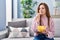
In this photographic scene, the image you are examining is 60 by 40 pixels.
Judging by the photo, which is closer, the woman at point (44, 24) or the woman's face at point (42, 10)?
the woman at point (44, 24)

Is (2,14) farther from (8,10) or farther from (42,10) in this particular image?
(42,10)

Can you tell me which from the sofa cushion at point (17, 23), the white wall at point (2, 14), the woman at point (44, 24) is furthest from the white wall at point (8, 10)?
the woman at point (44, 24)

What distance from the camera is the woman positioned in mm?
2256

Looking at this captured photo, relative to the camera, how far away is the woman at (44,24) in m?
2.26

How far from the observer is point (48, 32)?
230cm

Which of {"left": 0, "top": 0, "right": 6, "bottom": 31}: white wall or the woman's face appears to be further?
{"left": 0, "top": 0, "right": 6, "bottom": 31}: white wall

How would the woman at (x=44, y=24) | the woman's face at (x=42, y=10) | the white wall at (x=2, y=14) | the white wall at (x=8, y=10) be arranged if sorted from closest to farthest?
the woman at (x=44, y=24)
the woman's face at (x=42, y=10)
the white wall at (x=2, y=14)
the white wall at (x=8, y=10)

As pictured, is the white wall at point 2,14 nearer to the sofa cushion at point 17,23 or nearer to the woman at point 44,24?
the sofa cushion at point 17,23

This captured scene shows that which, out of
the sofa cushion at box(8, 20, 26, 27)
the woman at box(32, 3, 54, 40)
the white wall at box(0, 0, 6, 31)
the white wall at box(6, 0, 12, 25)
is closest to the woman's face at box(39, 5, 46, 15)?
the woman at box(32, 3, 54, 40)

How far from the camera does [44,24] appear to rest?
7.70 feet

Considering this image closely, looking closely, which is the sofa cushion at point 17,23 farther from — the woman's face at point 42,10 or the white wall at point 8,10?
the woman's face at point 42,10

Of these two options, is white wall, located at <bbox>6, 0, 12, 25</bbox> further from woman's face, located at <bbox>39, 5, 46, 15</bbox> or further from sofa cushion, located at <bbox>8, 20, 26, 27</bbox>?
woman's face, located at <bbox>39, 5, 46, 15</bbox>

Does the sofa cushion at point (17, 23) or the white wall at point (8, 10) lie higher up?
the white wall at point (8, 10)

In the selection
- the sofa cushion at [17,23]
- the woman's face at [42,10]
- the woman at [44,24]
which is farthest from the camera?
the sofa cushion at [17,23]
